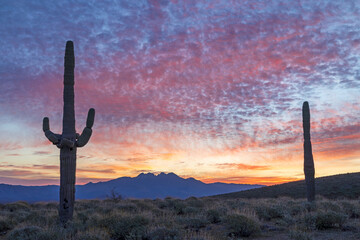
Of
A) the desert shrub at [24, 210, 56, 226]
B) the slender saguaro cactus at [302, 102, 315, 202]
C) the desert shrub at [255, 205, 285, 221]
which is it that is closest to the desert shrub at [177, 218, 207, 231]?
the desert shrub at [255, 205, 285, 221]

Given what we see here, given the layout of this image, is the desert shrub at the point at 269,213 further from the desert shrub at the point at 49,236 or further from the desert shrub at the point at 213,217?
the desert shrub at the point at 49,236

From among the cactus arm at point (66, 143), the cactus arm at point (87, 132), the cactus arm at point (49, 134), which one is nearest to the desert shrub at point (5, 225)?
the cactus arm at point (49, 134)

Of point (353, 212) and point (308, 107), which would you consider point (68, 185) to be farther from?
point (308, 107)

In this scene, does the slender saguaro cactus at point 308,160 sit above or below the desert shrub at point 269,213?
above

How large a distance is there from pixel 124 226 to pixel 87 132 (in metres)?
6.36

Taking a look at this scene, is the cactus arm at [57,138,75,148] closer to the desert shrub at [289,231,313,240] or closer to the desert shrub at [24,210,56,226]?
the desert shrub at [24,210,56,226]

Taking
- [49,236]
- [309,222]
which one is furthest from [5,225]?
[309,222]

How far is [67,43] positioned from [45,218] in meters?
10.4

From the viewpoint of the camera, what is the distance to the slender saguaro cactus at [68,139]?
15969mm

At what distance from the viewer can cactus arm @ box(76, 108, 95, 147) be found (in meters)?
16.8

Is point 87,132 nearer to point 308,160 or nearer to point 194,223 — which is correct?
point 194,223

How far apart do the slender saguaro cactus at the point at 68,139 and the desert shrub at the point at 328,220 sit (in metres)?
11.8

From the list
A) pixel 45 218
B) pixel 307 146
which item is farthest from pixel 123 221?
pixel 307 146

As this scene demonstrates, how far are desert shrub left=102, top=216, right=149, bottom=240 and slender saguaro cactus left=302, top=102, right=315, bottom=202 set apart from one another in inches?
646
